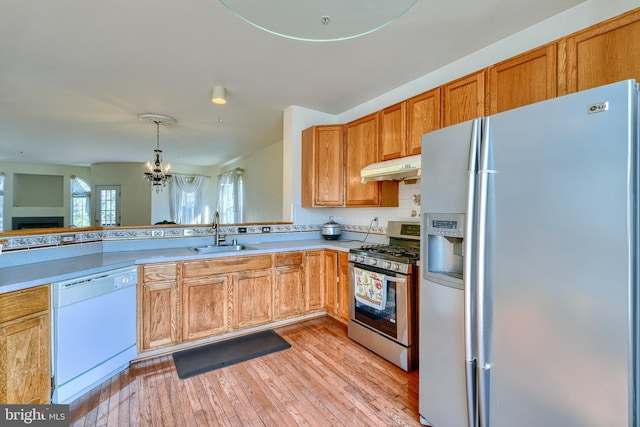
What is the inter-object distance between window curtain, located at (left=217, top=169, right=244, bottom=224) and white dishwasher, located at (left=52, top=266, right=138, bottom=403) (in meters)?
5.37

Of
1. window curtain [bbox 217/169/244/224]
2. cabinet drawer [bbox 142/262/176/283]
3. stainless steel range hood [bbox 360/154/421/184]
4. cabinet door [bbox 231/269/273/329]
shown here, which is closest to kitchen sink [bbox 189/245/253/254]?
cabinet door [bbox 231/269/273/329]

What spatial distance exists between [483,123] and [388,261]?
1.31 metres

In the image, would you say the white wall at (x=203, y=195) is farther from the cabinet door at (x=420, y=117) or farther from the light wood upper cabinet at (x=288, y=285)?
the cabinet door at (x=420, y=117)

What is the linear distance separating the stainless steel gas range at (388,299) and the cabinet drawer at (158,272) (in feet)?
5.27

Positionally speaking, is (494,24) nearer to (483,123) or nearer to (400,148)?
(400,148)

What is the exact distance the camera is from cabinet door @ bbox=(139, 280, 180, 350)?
233cm

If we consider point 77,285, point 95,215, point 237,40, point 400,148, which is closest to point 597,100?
point 400,148

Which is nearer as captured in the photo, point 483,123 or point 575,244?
point 575,244

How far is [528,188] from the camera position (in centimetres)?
118

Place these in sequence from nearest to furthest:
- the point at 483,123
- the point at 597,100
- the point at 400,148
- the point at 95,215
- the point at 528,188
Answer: the point at 597,100, the point at 528,188, the point at 483,123, the point at 400,148, the point at 95,215

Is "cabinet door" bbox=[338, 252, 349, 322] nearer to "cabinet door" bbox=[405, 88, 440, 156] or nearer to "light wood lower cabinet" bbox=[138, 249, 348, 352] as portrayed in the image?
"light wood lower cabinet" bbox=[138, 249, 348, 352]

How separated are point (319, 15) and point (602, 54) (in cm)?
152

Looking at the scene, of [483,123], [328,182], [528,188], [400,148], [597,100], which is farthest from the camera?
[328,182]

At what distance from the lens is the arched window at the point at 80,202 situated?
8633 millimetres
